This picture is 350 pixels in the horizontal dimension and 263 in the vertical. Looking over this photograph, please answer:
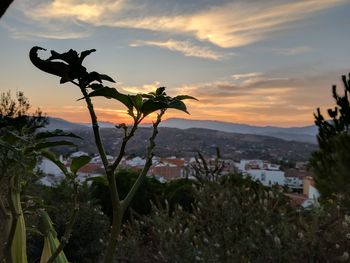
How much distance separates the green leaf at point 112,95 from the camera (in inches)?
45.3

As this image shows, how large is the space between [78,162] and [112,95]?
0.87 ft

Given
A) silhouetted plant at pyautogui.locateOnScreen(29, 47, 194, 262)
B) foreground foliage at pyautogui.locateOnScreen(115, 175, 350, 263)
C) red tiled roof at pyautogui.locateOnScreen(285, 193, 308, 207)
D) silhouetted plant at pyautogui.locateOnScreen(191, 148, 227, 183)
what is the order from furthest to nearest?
1. red tiled roof at pyautogui.locateOnScreen(285, 193, 308, 207)
2. silhouetted plant at pyautogui.locateOnScreen(191, 148, 227, 183)
3. foreground foliage at pyautogui.locateOnScreen(115, 175, 350, 263)
4. silhouetted plant at pyautogui.locateOnScreen(29, 47, 194, 262)

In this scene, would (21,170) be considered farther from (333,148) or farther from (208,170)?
(333,148)

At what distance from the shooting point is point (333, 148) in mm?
12703

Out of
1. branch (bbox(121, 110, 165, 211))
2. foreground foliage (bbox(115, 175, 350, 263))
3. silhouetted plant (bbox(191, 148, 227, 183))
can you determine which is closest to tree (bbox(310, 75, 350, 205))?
silhouetted plant (bbox(191, 148, 227, 183))

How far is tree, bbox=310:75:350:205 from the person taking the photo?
11.3 m

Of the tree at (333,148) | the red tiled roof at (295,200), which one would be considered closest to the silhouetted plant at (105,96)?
the red tiled roof at (295,200)

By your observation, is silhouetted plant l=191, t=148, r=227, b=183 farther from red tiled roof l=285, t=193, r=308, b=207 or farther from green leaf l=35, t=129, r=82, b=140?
green leaf l=35, t=129, r=82, b=140

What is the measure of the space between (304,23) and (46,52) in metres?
9.80

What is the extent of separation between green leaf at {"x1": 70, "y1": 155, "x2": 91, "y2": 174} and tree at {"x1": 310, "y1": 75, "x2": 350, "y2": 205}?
33.8ft

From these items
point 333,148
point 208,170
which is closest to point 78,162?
point 208,170

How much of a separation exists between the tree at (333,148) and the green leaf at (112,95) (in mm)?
10389

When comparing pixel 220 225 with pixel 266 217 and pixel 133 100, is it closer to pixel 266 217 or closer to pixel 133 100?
pixel 266 217

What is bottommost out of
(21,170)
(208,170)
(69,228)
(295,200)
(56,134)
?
(295,200)
